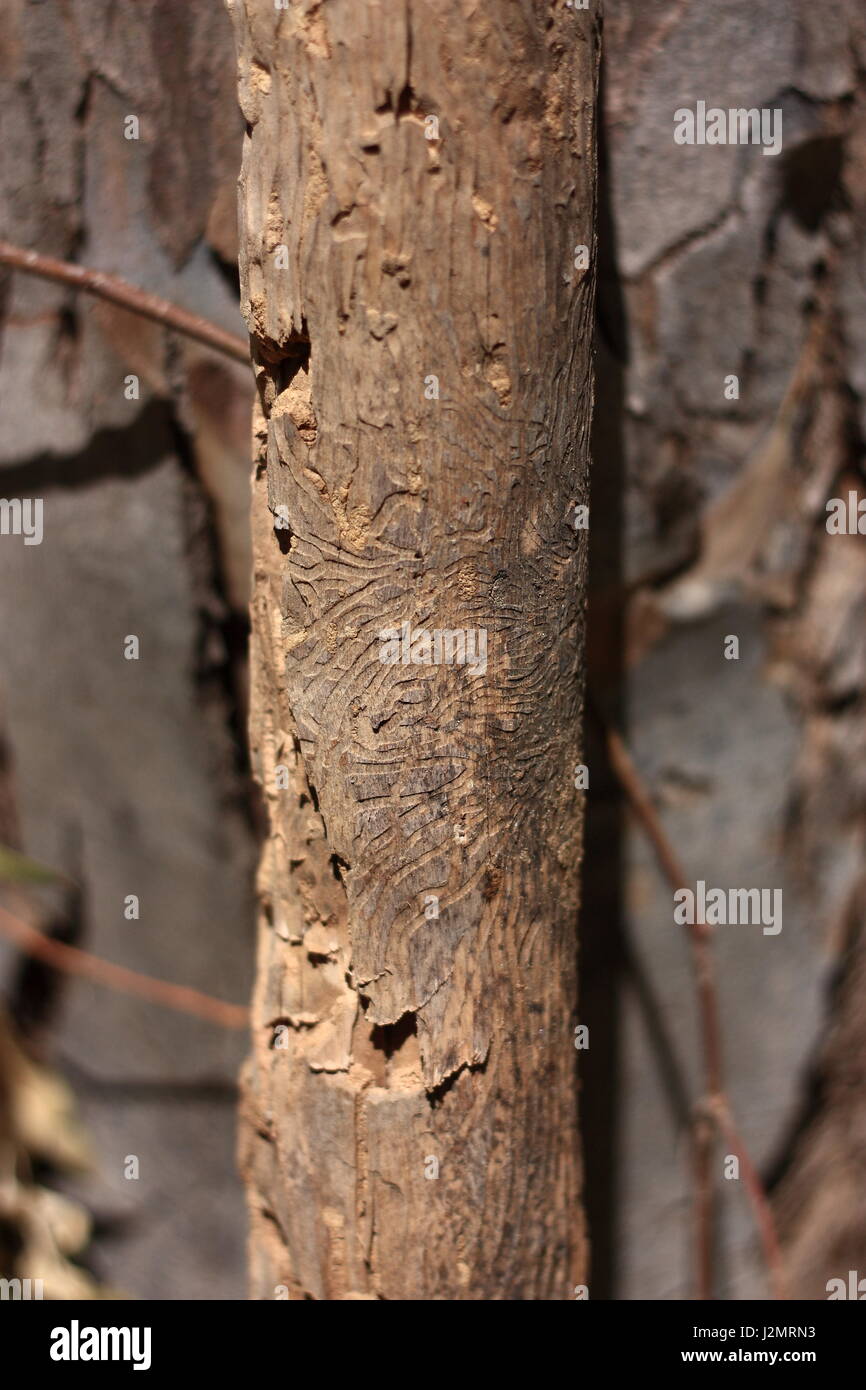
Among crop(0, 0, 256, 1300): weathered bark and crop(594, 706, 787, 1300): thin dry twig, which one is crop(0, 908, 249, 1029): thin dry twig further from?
crop(594, 706, 787, 1300): thin dry twig

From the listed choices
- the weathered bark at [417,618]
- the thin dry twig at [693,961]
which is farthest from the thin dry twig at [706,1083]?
the weathered bark at [417,618]

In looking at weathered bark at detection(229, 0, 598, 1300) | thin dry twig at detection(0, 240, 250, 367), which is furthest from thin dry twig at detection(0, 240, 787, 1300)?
weathered bark at detection(229, 0, 598, 1300)

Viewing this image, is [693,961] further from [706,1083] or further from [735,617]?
[735,617]

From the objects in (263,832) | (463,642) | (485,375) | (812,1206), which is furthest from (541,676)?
(812,1206)

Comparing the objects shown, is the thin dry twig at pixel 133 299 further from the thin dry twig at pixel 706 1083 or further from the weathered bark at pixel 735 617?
the thin dry twig at pixel 706 1083
